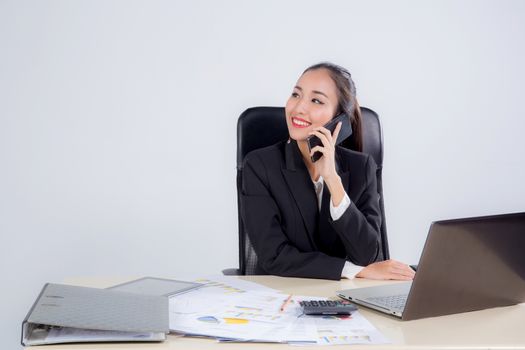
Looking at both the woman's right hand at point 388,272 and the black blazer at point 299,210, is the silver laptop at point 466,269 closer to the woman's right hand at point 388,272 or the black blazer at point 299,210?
the woman's right hand at point 388,272

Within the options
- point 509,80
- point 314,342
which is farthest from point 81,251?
point 509,80

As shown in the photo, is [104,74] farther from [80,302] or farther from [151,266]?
[80,302]

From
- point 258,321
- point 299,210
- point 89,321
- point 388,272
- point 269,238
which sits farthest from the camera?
point 299,210

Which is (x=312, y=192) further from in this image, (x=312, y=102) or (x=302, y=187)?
(x=312, y=102)

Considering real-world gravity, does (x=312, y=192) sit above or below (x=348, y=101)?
below

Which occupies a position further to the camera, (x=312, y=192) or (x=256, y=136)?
(x=256, y=136)

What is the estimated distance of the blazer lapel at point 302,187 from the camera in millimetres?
1992

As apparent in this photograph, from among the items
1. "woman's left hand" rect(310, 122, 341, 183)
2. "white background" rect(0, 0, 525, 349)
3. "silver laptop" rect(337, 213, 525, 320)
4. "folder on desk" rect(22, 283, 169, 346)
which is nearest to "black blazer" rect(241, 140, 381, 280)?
"woman's left hand" rect(310, 122, 341, 183)

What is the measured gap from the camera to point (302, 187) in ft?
6.59

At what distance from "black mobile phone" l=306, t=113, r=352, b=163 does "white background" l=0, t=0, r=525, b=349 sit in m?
1.06

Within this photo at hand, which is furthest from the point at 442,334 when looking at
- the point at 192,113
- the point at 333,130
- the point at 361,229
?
the point at 192,113

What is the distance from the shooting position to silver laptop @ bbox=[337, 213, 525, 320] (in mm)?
1084

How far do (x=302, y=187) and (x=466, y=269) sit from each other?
92 cm

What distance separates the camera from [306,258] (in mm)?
1688
